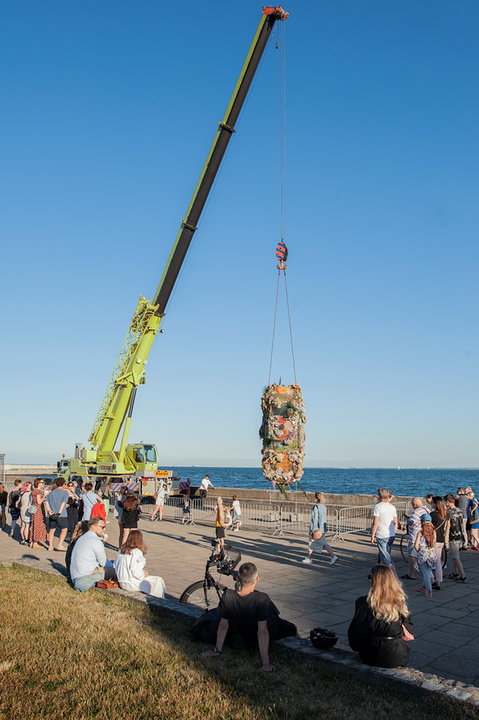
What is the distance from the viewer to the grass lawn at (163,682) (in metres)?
5.20

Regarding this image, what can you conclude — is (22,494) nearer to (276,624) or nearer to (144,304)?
(276,624)

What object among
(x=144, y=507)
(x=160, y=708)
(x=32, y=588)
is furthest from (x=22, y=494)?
(x=160, y=708)

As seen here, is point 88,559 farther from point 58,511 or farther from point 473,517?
point 473,517

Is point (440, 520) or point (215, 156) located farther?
point (215, 156)

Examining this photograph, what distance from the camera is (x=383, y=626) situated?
20.8 ft

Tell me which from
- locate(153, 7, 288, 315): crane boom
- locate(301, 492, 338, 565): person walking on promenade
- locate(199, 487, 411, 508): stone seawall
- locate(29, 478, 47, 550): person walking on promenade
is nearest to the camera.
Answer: locate(301, 492, 338, 565): person walking on promenade

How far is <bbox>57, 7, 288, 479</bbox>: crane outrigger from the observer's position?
25219 mm

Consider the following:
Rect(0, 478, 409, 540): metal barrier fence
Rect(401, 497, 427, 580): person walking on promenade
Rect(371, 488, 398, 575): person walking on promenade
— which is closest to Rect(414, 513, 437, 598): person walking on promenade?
Rect(401, 497, 427, 580): person walking on promenade

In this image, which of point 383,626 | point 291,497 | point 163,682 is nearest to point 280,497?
point 291,497

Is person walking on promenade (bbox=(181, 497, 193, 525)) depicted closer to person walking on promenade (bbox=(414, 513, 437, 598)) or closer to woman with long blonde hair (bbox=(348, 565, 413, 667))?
person walking on promenade (bbox=(414, 513, 437, 598))

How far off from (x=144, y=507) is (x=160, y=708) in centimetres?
2204

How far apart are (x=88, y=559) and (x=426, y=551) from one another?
20.2 feet

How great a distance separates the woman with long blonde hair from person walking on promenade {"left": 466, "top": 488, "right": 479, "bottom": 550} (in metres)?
10.1

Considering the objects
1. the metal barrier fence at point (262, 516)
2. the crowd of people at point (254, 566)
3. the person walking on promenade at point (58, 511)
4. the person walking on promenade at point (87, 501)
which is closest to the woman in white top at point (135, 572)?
the crowd of people at point (254, 566)
